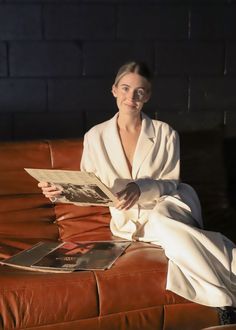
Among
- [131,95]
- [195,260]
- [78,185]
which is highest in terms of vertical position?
[131,95]

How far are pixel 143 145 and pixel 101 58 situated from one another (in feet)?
2.49

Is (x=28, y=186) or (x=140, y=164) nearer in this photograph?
(x=140, y=164)

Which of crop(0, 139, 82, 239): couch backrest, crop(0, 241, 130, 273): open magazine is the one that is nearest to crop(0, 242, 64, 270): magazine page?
crop(0, 241, 130, 273): open magazine

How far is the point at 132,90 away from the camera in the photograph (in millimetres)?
1860

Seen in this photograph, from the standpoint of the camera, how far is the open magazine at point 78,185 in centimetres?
159

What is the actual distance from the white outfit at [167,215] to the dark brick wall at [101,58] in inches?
22.1

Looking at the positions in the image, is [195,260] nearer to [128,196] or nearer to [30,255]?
[128,196]

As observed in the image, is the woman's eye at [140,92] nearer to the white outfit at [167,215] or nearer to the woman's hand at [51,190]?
the white outfit at [167,215]

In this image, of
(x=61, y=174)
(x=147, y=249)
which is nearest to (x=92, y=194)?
(x=61, y=174)

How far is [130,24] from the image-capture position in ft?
8.12

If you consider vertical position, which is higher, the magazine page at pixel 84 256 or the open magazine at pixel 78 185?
the open magazine at pixel 78 185

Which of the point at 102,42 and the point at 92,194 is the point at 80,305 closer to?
the point at 92,194

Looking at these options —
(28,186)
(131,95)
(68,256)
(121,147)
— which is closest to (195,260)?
(68,256)

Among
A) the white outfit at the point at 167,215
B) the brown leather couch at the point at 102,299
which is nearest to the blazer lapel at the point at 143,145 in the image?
the white outfit at the point at 167,215
